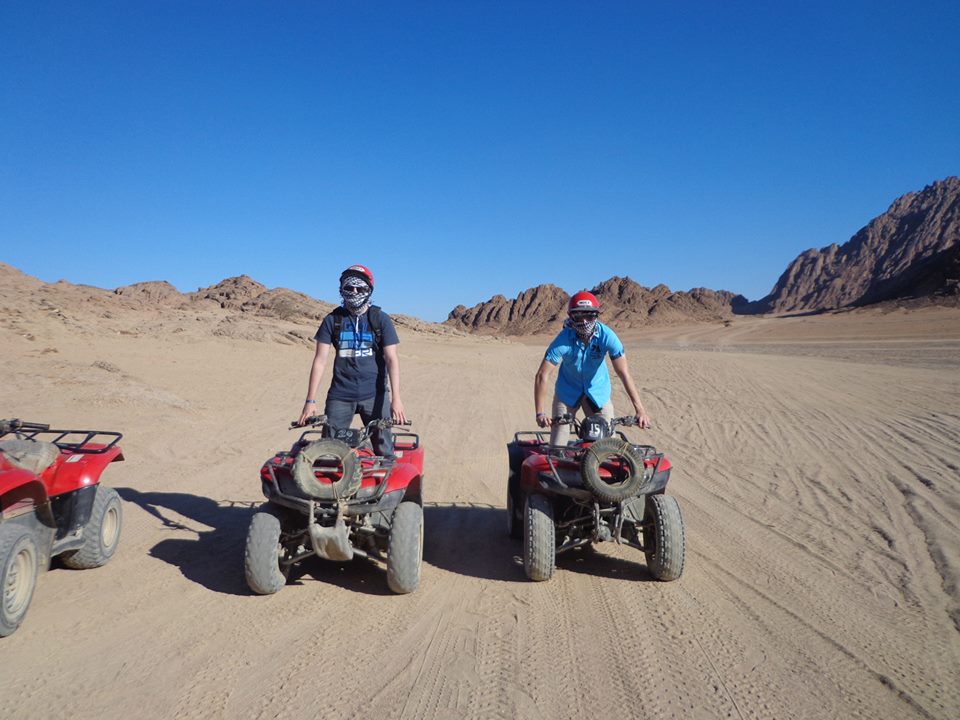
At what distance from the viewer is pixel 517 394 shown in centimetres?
1788

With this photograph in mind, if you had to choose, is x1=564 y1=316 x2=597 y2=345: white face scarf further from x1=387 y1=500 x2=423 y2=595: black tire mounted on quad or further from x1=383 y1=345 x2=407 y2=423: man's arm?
x1=387 y1=500 x2=423 y2=595: black tire mounted on quad

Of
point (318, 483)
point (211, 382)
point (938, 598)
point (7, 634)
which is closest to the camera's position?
point (7, 634)

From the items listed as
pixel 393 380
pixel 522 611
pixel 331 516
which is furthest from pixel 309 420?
pixel 522 611

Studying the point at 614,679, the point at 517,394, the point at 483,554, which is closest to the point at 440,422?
the point at 517,394

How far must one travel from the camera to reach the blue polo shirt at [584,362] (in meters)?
5.50

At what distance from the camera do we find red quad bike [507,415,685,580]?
14.8 ft

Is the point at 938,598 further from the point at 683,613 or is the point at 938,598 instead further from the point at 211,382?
the point at 211,382

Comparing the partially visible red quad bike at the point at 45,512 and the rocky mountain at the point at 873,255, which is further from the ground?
the rocky mountain at the point at 873,255

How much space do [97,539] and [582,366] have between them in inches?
169

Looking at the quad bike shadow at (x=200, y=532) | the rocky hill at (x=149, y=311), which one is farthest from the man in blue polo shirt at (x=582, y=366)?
the rocky hill at (x=149, y=311)

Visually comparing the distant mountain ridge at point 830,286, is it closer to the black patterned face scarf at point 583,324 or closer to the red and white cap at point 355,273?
the black patterned face scarf at point 583,324

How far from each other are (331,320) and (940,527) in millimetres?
6369

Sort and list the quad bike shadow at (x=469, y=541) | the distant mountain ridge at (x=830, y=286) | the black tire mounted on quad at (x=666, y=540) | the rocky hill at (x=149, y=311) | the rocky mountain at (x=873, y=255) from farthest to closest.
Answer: the rocky mountain at (x=873, y=255) < the distant mountain ridge at (x=830, y=286) < the rocky hill at (x=149, y=311) < the quad bike shadow at (x=469, y=541) < the black tire mounted on quad at (x=666, y=540)

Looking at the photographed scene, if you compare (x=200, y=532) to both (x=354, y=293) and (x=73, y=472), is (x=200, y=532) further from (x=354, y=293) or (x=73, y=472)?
(x=354, y=293)
